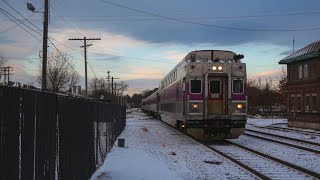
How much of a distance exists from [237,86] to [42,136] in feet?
53.7

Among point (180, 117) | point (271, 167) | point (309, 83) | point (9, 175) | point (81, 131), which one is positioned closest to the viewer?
point (9, 175)

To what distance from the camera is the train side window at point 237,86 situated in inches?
845

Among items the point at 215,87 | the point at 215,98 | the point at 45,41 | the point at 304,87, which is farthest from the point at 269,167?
the point at 304,87

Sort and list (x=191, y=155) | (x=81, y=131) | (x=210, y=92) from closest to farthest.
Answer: (x=81, y=131)
(x=191, y=155)
(x=210, y=92)

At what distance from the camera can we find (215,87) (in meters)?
21.8

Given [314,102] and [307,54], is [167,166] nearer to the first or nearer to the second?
[314,102]

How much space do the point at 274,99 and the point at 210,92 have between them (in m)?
87.4

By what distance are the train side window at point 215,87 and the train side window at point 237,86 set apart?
2.30 ft

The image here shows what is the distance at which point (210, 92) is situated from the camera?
70.9ft

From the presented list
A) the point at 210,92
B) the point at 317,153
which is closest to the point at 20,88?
the point at 317,153

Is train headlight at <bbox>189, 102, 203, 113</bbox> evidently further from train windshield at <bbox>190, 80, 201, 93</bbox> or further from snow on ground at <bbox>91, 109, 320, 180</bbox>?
snow on ground at <bbox>91, 109, 320, 180</bbox>

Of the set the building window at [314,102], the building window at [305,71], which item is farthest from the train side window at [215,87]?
the building window at [305,71]

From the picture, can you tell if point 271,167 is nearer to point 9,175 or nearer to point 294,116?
point 9,175

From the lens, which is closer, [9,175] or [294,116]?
[9,175]
